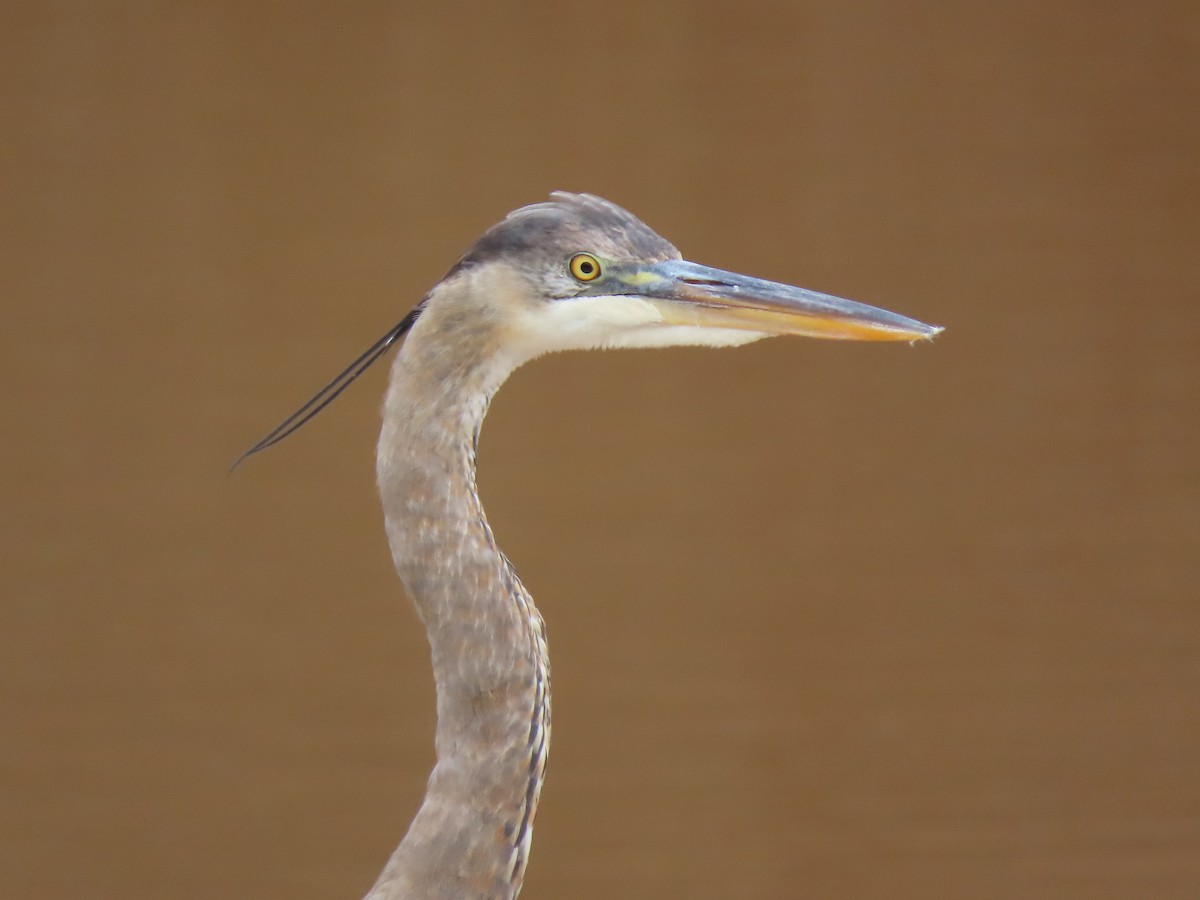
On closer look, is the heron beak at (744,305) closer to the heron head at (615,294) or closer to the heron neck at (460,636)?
the heron head at (615,294)

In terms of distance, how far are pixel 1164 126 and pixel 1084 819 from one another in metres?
1.07

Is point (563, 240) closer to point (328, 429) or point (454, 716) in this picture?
point (454, 716)

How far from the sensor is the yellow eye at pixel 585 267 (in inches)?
40.6

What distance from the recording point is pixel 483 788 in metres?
0.97

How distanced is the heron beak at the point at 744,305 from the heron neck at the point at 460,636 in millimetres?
152

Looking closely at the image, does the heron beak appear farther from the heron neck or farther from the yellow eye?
the heron neck

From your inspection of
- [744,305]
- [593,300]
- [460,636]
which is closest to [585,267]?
[593,300]

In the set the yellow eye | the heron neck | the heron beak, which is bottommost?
the heron neck

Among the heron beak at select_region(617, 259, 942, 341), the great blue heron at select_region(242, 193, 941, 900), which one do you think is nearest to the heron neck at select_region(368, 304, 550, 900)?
the great blue heron at select_region(242, 193, 941, 900)

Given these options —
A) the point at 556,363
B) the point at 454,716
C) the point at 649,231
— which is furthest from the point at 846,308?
the point at 556,363

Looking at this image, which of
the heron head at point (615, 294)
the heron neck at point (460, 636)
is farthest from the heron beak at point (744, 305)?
the heron neck at point (460, 636)

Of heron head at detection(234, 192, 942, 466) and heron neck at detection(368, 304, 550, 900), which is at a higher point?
heron head at detection(234, 192, 942, 466)

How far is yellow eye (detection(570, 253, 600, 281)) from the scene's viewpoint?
103 cm

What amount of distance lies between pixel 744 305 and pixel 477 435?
0.24m
